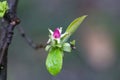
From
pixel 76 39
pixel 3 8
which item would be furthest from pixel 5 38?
pixel 76 39

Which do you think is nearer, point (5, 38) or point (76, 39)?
point (5, 38)

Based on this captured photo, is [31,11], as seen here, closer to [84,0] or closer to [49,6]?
[49,6]

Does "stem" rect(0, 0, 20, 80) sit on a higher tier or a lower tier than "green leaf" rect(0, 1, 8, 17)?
lower

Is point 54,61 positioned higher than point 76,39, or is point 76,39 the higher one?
point 76,39

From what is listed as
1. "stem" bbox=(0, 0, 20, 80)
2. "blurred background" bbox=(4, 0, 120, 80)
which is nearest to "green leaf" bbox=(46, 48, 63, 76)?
"stem" bbox=(0, 0, 20, 80)

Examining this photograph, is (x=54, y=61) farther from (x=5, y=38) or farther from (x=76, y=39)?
(x=76, y=39)

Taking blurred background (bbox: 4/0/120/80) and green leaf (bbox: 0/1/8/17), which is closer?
green leaf (bbox: 0/1/8/17)

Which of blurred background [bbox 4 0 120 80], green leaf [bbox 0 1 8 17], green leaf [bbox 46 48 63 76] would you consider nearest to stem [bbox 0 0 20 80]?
green leaf [bbox 0 1 8 17]

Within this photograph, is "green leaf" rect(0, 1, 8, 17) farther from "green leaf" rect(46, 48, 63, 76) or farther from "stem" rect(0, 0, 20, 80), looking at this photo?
"green leaf" rect(46, 48, 63, 76)
